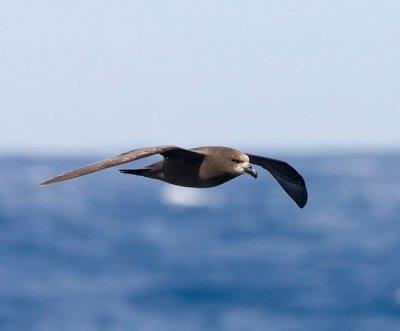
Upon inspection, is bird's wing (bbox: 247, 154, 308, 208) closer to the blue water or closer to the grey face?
the grey face

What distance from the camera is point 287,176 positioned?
15164 millimetres

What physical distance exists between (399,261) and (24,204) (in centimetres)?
2227

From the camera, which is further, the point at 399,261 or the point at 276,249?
the point at 276,249

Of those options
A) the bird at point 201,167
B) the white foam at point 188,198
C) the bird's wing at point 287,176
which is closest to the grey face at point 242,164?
the bird at point 201,167

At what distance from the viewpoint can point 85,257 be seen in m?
46.3

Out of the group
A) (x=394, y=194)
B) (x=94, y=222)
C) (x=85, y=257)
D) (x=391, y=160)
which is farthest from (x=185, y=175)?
(x=391, y=160)

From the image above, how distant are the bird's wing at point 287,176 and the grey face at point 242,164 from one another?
112 cm

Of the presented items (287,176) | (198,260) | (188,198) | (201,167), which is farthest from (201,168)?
(188,198)

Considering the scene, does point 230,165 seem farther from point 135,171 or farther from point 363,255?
point 363,255

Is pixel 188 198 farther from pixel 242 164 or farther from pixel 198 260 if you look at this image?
pixel 242 164

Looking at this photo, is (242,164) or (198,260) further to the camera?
(198,260)

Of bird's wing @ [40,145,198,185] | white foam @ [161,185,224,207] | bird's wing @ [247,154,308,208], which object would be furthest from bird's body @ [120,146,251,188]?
white foam @ [161,185,224,207]

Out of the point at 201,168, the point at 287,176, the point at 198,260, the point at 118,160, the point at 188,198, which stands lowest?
the point at 198,260

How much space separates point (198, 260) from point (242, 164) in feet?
112
